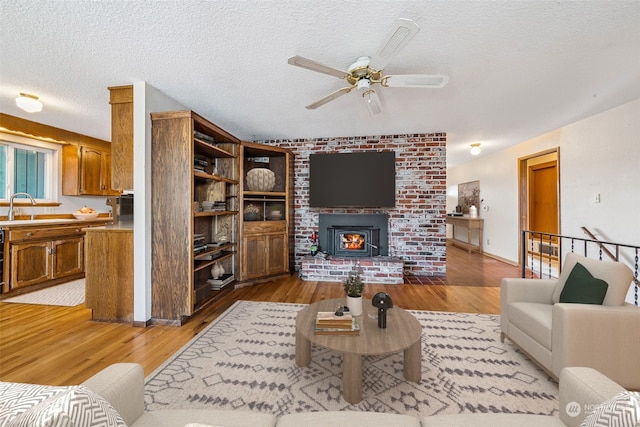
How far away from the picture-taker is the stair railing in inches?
120

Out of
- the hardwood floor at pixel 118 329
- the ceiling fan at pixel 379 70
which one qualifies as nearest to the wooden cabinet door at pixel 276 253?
the hardwood floor at pixel 118 329

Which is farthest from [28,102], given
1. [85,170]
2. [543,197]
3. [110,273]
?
[543,197]

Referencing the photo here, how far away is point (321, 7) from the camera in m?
1.57

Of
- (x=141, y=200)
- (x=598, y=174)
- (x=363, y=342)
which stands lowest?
(x=363, y=342)

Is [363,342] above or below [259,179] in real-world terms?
below

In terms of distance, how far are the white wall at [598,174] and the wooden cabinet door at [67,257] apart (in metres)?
7.49

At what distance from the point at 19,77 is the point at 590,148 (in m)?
6.62

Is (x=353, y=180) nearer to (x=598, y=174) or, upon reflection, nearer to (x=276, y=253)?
(x=276, y=253)

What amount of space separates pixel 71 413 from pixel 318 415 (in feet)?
2.23

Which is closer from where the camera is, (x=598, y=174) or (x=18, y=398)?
(x=18, y=398)

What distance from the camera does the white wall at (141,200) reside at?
2434 mm

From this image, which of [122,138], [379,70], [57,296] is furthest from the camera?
[57,296]

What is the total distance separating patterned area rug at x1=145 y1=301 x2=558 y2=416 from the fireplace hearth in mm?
2054

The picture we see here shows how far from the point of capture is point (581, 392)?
88 centimetres
